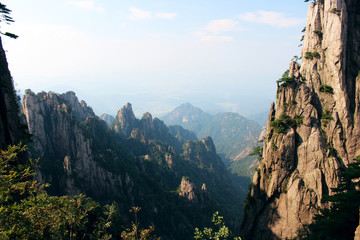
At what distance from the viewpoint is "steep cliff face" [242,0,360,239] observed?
3684 centimetres

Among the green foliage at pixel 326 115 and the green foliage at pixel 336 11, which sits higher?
the green foliage at pixel 336 11

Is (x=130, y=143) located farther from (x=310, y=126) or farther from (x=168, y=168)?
(x=310, y=126)

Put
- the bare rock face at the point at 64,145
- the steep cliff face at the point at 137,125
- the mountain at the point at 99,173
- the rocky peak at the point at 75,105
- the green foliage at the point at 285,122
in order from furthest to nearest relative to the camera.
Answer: the steep cliff face at the point at 137,125 → the rocky peak at the point at 75,105 → the bare rock face at the point at 64,145 → the mountain at the point at 99,173 → the green foliage at the point at 285,122

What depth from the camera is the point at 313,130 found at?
126 feet

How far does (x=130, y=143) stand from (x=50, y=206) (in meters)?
118

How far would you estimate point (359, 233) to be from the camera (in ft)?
38.4

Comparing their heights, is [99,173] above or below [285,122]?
below

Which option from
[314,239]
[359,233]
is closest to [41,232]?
[359,233]

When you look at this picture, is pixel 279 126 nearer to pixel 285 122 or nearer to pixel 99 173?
pixel 285 122

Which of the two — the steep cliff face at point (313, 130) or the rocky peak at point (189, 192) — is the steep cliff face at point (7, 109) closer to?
→ the steep cliff face at point (313, 130)

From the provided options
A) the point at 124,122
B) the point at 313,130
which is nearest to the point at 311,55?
the point at 313,130

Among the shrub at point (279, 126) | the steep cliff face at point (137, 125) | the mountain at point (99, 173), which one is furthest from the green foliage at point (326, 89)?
the steep cliff face at point (137, 125)

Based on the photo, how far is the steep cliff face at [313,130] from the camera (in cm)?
3684

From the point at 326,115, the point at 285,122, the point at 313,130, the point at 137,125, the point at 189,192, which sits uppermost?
the point at 326,115
